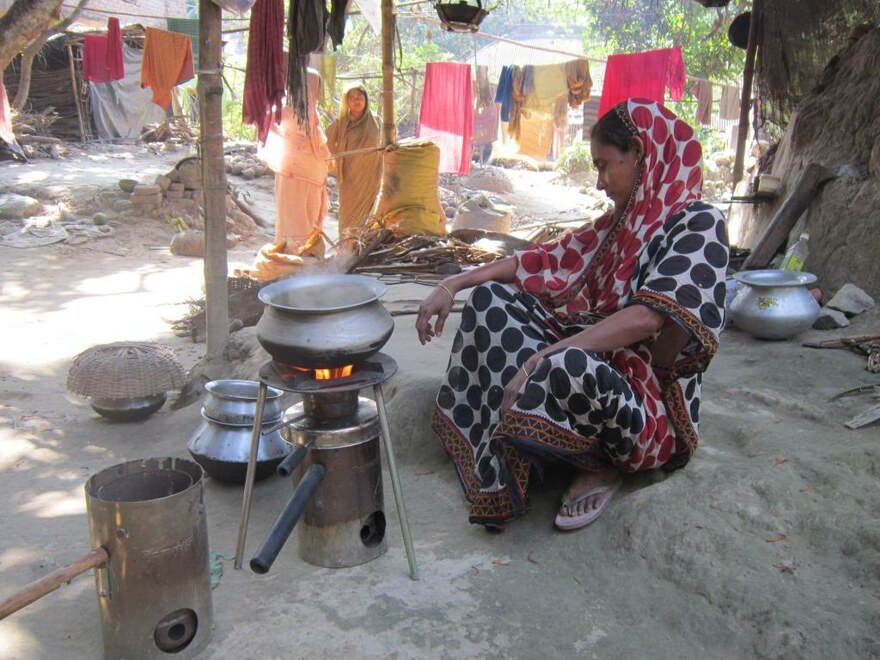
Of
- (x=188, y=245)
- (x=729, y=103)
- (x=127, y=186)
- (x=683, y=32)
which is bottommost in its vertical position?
(x=188, y=245)

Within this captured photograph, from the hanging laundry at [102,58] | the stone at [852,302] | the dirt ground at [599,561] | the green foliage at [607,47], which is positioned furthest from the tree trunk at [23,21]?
the green foliage at [607,47]

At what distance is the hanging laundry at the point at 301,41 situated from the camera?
5.37m

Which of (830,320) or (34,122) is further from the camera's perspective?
(34,122)

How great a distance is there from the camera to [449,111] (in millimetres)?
11445

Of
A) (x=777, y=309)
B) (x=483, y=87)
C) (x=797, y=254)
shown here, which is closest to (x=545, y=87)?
(x=483, y=87)

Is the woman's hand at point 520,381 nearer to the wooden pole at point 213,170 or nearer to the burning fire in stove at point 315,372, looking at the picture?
the burning fire in stove at point 315,372

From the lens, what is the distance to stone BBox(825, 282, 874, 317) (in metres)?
4.32

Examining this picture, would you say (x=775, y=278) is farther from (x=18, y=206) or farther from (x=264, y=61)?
(x=18, y=206)

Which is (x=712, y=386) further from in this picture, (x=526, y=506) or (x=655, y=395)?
(x=526, y=506)

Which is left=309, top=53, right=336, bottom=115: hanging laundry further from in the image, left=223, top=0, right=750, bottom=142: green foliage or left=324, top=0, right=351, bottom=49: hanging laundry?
left=324, top=0, right=351, bottom=49: hanging laundry

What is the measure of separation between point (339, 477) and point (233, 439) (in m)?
1.01

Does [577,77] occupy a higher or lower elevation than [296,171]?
higher

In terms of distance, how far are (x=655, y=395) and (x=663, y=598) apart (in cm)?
66

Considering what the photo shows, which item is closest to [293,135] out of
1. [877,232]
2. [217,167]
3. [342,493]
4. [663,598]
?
[217,167]
